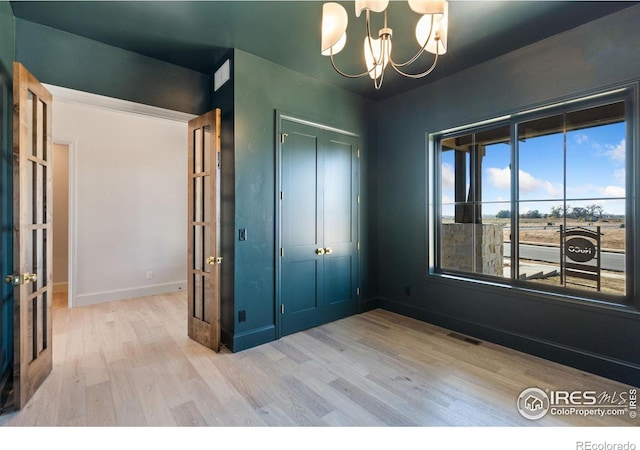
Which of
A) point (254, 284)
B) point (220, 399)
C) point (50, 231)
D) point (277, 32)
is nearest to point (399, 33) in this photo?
point (277, 32)

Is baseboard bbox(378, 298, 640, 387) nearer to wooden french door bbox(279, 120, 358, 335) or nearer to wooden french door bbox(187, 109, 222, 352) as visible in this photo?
wooden french door bbox(279, 120, 358, 335)

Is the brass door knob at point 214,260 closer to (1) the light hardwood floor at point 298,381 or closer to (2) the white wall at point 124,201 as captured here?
(1) the light hardwood floor at point 298,381

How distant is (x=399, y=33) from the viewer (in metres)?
2.50

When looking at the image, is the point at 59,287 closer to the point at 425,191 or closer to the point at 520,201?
the point at 425,191

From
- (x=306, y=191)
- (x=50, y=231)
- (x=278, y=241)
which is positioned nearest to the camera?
(x=50, y=231)

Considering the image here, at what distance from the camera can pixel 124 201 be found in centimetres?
470

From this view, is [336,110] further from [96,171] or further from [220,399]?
[96,171]

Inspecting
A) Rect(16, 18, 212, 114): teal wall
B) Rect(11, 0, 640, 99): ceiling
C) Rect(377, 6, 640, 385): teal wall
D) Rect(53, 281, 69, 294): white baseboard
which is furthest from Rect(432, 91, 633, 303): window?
Rect(53, 281, 69, 294): white baseboard

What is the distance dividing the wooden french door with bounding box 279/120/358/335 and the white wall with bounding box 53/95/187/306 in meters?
2.10

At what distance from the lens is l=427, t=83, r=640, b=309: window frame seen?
227cm

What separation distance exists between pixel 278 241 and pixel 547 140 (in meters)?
2.77
